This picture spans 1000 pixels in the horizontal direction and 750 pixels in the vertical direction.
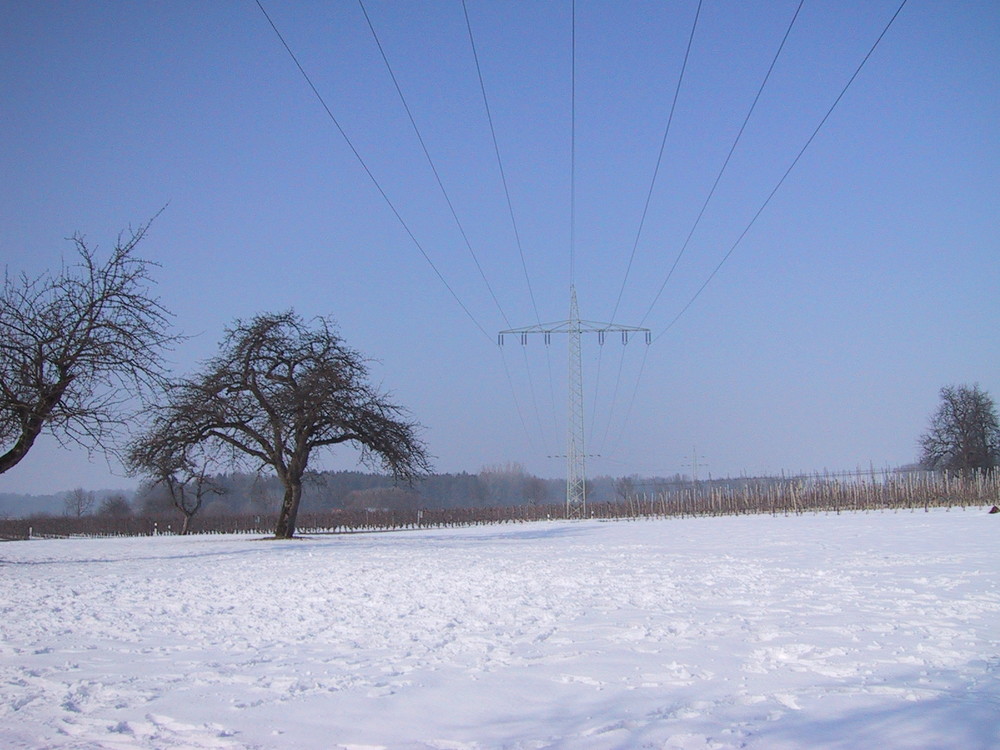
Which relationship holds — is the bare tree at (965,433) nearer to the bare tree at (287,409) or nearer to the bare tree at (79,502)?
the bare tree at (287,409)

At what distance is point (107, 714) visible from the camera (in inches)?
165

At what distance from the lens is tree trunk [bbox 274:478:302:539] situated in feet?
79.1

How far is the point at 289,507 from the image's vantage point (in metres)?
24.7

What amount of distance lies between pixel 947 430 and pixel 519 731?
5178 centimetres

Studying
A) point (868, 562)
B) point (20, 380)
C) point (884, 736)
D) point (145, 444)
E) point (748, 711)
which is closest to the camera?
point (884, 736)

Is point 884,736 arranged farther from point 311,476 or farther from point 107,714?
point 311,476

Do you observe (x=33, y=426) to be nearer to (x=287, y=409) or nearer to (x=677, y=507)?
(x=287, y=409)

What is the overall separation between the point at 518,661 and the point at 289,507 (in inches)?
805

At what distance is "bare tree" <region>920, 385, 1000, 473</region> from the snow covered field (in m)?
42.3

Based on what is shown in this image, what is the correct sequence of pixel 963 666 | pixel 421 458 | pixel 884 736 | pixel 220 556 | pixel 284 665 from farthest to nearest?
pixel 421 458, pixel 220 556, pixel 284 665, pixel 963 666, pixel 884 736

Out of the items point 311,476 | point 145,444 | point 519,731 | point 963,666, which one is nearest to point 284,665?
point 519,731

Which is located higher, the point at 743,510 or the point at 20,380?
the point at 20,380

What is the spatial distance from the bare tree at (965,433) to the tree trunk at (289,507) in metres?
38.6

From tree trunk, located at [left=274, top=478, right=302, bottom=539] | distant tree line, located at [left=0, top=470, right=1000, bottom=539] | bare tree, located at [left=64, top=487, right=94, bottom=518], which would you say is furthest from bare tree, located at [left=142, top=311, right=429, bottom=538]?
bare tree, located at [left=64, top=487, right=94, bottom=518]
